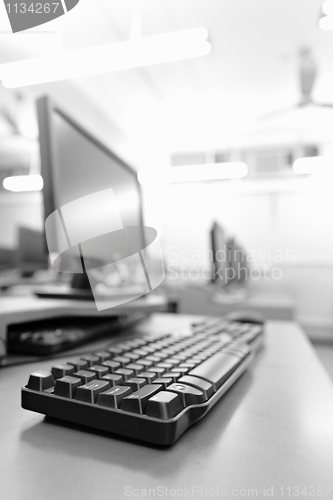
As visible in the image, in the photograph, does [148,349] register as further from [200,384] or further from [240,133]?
[240,133]

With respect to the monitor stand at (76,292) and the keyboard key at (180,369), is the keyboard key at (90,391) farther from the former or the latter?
the monitor stand at (76,292)

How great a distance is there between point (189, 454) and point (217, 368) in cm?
14

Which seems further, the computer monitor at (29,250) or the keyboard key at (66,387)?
the computer monitor at (29,250)

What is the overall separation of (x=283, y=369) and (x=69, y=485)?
0.38 meters

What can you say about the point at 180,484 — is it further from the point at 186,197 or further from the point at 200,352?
the point at 186,197

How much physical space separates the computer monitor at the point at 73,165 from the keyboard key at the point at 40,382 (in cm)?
30

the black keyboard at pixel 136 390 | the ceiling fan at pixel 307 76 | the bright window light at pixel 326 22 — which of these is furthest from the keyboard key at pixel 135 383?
the ceiling fan at pixel 307 76

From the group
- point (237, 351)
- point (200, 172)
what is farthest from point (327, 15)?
point (200, 172)

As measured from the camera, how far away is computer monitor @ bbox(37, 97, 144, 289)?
56 centimetres

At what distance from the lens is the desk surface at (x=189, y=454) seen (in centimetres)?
22

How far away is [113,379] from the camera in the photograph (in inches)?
12.6

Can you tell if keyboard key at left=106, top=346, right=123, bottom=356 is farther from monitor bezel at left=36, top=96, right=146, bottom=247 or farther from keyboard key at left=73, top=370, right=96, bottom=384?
monitor bezel at left=36, top=96, right=146, bottom=247

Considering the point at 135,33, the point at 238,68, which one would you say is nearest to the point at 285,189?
the point at 238,68

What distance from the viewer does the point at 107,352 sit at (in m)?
0.42
